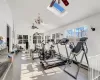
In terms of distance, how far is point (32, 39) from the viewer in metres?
13.7

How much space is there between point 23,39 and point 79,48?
10.9 meters

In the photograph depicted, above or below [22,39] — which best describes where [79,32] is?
above

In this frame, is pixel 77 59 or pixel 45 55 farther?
pixel 45 55

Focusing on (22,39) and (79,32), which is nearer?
(79,32)

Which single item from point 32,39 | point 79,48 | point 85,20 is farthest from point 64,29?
point 32,39

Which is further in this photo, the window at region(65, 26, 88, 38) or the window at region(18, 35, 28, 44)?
the window at region(18, 35, 28, 44)

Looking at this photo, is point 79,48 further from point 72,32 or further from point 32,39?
point 32,39

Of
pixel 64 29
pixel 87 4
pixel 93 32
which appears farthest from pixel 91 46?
pixel 64 29

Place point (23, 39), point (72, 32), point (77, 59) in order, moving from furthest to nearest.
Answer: point (23, 39), point (72, 32), point (77, 59)

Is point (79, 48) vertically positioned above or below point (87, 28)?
below

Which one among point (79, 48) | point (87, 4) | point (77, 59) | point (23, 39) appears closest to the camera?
point (87, 4)

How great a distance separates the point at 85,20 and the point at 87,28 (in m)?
0.44

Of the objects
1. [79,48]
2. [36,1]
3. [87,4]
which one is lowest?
[79,48]

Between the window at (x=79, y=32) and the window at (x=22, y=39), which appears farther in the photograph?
the window at (x=22, y=39)
